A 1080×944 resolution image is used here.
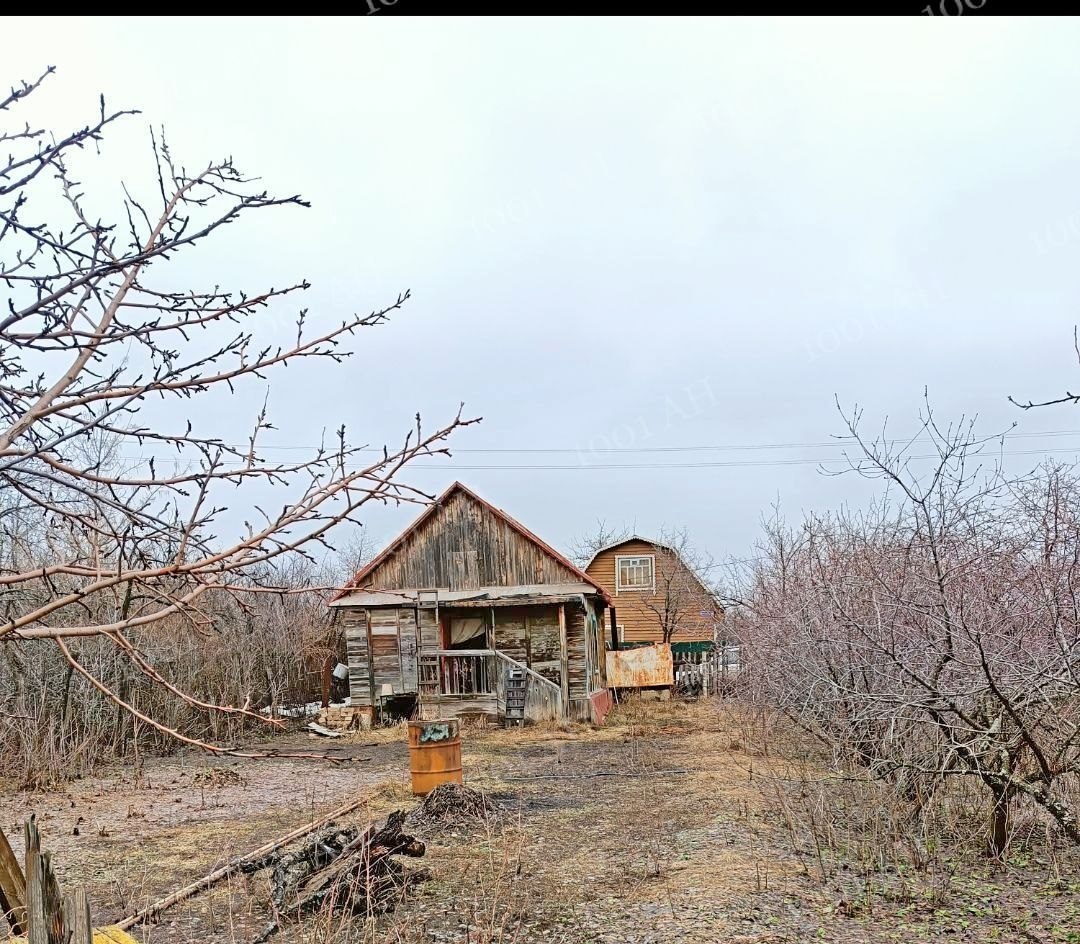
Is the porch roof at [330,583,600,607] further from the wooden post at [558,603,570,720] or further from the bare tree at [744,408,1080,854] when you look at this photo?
the bare tree at [744,408,1080,854]

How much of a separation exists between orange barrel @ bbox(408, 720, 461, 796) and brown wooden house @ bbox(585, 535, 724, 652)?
69.3ft

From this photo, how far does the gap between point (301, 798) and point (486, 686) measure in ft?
27.7

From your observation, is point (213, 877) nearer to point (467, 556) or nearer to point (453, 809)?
point (453, 809)

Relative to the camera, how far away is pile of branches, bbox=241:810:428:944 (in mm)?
7156

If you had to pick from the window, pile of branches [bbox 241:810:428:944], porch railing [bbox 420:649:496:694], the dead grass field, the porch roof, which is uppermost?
the window

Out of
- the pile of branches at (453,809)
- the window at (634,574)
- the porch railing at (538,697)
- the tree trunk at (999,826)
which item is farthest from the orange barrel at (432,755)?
the window at (634,574)

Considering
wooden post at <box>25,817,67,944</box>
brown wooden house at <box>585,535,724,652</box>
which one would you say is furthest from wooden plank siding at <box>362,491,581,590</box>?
wooden post at <box>25,817,67,944</box>

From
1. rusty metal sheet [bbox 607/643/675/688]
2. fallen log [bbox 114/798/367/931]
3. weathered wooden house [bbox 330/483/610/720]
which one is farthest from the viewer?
rusty metal sheet [bbox 607/643/675/688]

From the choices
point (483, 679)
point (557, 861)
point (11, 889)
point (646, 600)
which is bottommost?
point (557, 861)

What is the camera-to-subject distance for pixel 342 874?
7.30 metres

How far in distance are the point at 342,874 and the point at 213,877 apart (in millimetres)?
1500

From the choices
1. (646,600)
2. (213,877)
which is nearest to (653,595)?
(646,600)

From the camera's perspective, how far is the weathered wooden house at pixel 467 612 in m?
22.0
